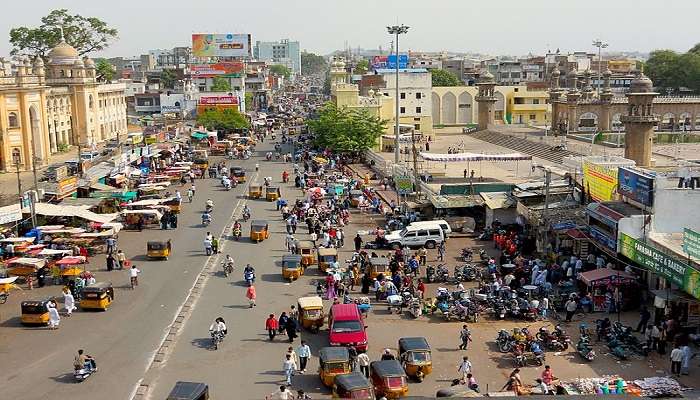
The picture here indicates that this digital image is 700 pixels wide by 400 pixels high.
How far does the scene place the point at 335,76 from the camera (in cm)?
7306

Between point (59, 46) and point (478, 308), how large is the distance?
50.4m

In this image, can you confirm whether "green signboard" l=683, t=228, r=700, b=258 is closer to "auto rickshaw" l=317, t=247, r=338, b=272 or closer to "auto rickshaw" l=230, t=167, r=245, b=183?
"auto rickshaw" l=317, t=247, r=338, b=272

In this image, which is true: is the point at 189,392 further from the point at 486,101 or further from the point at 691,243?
the point at 486,101

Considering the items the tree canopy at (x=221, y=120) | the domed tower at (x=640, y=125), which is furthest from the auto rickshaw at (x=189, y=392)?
the tree canopy at (x=221, y=120)

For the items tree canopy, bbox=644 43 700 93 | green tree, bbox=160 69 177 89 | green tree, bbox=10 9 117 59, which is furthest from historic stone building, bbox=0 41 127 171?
tree canopy, bbox=644 43 700 93

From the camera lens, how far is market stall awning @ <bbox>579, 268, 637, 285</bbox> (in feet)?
65.7

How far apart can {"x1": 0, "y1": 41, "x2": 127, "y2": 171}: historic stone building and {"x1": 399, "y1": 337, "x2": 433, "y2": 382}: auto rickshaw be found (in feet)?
89.6

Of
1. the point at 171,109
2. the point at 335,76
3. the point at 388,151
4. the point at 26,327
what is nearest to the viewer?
the point at 26,327

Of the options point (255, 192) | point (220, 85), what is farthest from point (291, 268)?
point (220, 85)

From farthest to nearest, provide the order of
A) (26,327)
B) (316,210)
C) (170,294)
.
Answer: (316,210)
(170,294)
(26,327)

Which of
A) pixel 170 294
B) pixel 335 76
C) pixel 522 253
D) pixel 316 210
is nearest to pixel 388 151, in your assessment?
pixel 335 76

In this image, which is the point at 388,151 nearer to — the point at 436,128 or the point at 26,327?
the point at 436,128

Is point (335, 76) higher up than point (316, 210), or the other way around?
point (335, 76)

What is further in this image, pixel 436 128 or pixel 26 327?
pixel 436 128
